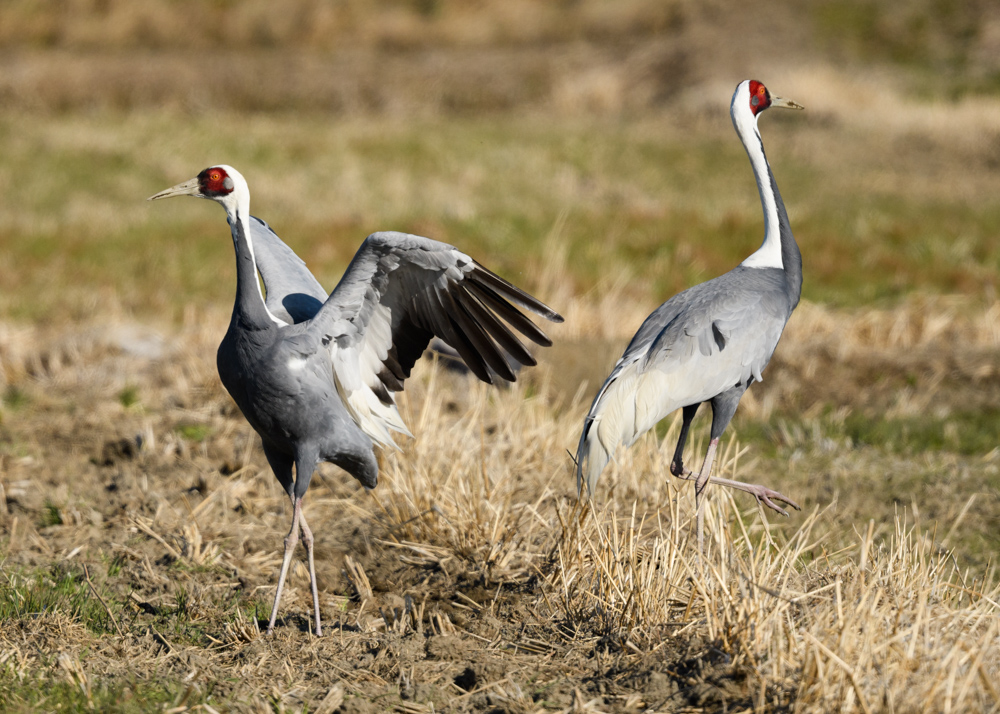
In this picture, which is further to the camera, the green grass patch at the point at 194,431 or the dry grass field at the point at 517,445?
the green grass patch at the point at 194,431

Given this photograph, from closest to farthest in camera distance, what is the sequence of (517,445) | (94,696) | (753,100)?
(94,696), (753,100), (517,445)

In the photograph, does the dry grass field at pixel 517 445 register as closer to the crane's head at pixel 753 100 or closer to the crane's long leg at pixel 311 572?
the crane's long leg at pixel 311 572

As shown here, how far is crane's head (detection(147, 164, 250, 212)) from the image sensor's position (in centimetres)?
437

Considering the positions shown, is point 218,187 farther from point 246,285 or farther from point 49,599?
point 49,599

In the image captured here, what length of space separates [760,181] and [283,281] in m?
→ 2.36

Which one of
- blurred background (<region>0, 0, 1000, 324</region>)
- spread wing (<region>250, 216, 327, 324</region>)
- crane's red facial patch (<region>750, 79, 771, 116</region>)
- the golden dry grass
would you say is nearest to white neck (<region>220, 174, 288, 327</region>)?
spread wing (<region>250, 216, 327, 324</region>)

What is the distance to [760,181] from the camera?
512cm

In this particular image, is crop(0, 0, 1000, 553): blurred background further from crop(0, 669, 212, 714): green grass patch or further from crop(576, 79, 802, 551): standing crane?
crop(0, 669, 212, 714): green grass patch

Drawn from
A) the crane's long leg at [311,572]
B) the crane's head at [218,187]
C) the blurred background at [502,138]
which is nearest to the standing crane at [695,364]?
the crane's long leg at [311,572]

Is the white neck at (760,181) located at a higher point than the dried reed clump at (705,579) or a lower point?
higher

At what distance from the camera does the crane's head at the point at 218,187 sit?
Answer: 437cm

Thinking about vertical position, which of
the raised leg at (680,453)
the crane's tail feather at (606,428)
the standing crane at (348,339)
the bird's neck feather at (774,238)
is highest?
the bird's neck feather at (774,238)

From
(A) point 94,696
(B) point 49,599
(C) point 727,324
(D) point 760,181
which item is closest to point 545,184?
(D) point 760,181

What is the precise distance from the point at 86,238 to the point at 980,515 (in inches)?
414
